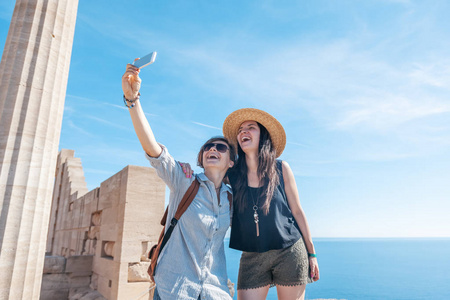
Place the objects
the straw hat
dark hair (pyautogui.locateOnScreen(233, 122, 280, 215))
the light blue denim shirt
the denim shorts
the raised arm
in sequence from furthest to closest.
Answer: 1. the straw hat
2. dark hair (pyautogui.locateOnScreen(233, 122, 280, 215))
3. the denim shorts
4. the raised arm
5. the light blue denim shirt

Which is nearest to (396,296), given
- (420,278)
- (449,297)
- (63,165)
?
(449,297)

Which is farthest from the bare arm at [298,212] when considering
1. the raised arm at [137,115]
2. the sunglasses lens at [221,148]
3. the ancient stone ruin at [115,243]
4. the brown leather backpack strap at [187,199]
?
the ancient stone ruin at [115,243]

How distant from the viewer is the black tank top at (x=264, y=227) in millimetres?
2322

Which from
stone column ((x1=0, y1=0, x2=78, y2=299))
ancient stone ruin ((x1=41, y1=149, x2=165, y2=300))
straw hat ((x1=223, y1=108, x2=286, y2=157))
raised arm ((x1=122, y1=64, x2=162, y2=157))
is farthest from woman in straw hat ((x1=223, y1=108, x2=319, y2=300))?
stone column ((x1=0, y1=0, x2=78, y2=299))

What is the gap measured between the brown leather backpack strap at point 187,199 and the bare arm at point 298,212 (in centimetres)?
92

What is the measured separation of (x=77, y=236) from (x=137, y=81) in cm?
718

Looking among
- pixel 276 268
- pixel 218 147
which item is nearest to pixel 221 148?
pixel 218 147

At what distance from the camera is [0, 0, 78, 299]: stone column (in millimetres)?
3486

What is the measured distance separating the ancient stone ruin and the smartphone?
9.68 ft

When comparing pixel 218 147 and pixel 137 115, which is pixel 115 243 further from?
pixel 137 115

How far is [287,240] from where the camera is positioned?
92.1 inches

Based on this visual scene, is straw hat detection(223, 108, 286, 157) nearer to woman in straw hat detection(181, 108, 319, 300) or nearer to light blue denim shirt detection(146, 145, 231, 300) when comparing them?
woman in straw hat detection(181, 108, 319, 300)

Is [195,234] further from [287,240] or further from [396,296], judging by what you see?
[396,296]

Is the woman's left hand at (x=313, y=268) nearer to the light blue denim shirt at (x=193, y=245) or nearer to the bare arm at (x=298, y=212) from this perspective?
the bare arm at (x=298, y=212)
